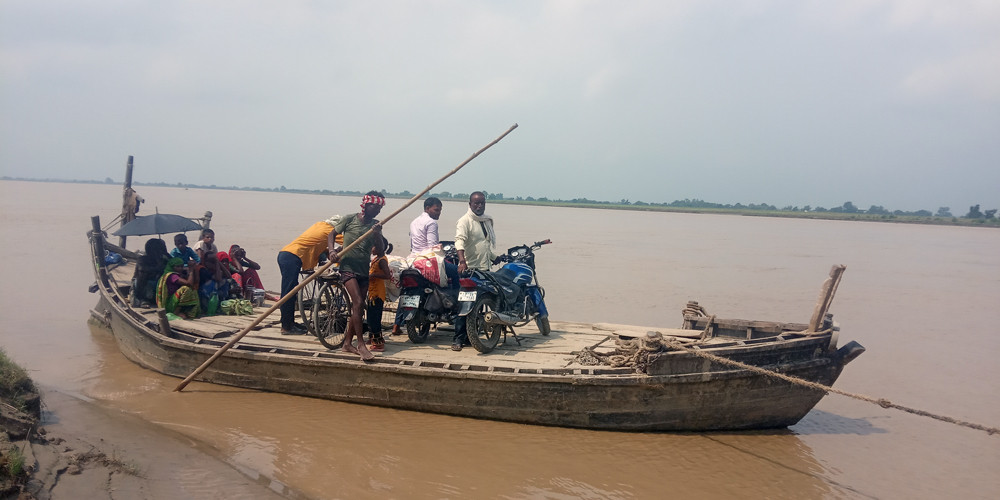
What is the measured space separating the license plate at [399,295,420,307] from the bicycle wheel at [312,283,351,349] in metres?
0.56

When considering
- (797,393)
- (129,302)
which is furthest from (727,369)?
(129,302)

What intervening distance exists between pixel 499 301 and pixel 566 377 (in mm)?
1271

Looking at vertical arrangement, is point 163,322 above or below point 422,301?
below

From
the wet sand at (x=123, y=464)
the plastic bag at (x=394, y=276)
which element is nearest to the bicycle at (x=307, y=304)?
the plastic bag at (x=394, y=276)

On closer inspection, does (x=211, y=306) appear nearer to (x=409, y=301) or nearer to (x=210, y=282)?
(x=210, y=282)

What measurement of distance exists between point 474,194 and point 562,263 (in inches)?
526

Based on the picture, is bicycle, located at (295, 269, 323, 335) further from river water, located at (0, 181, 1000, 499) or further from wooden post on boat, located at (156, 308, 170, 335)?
wooden post on boat, located at (156, 308, 170, 335)

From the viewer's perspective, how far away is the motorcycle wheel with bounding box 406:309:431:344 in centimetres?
661

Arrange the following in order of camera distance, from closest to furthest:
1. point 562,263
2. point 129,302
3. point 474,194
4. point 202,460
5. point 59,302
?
point 202,460 < point 474,194 < point 129,302 < point 59,302 < point 562,263

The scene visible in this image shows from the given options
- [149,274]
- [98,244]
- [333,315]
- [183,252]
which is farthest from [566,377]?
[98,244]

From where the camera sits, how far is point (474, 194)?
6.55 meters

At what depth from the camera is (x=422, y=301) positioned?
656cm

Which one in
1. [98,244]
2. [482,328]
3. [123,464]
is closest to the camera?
[123,464]

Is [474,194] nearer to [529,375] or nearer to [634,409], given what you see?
[529,375]
